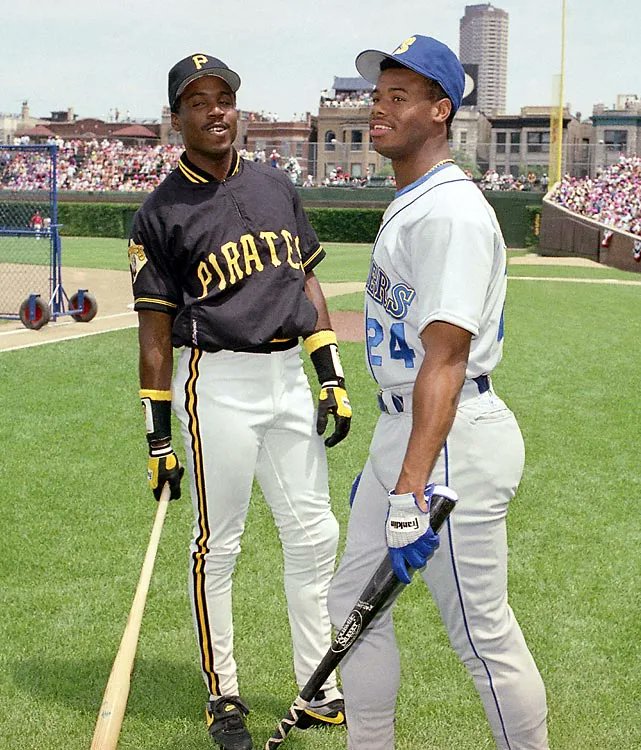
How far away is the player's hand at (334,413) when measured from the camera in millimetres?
4024

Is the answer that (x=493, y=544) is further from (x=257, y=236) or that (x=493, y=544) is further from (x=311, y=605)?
(x=257, y=236)

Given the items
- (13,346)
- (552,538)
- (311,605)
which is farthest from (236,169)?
(13,346)

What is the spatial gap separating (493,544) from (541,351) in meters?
10.7

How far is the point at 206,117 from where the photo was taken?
149 inches

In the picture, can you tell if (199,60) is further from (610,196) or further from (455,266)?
(610,196)

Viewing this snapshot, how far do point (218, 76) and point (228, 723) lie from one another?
2.42 meters

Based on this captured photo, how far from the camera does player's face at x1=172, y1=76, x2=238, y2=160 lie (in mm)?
3785

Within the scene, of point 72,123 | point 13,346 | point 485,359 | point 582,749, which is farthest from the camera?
point 72,123

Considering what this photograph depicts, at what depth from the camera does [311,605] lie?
3994mm

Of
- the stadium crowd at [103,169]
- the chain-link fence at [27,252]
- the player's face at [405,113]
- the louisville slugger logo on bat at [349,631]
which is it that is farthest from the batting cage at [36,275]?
the stadium crowd at [103,169]

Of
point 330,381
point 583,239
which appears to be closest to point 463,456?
point 330,381

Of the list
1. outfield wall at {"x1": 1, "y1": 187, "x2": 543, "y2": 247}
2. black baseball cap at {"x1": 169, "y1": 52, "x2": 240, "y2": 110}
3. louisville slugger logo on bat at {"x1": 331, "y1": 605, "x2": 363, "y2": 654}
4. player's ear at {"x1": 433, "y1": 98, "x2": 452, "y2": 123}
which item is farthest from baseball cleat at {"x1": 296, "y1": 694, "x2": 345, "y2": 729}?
outfield wall at {"x1": 1, "y1": 187, "x2": 543, "y2": 247}

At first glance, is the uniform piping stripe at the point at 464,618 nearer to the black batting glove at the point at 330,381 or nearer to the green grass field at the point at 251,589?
the green grass field at the point at 251,589

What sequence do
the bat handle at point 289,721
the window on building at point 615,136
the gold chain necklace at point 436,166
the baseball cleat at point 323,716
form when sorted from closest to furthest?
the gold chain necklace at point 436,166
the bat handle at point 289,721
the baseball cleat at point 323,716
the window on building at point 615,136
